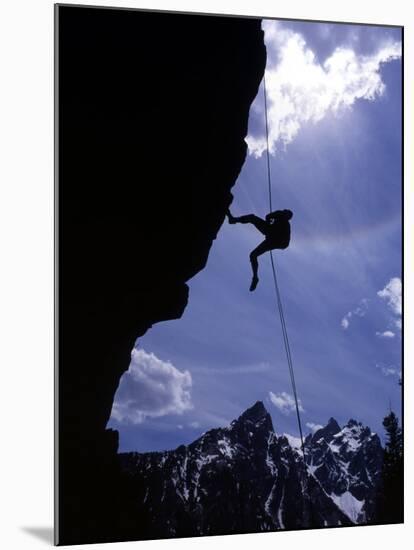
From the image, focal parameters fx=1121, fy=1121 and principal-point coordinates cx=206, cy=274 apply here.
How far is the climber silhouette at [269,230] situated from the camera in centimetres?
837

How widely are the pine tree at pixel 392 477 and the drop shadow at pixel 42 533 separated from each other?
2.51 m

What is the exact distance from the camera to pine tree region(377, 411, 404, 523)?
8.65 metres

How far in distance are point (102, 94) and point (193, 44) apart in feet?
2.60

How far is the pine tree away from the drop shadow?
98.9 inches

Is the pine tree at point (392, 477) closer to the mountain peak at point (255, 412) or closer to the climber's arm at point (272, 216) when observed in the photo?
the mountain peak at point (255, 412)

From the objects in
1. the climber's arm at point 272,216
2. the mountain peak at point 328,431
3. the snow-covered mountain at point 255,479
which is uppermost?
the climber's arm at point 272,216

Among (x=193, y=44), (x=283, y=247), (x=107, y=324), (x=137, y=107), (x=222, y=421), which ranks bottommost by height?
(x=222, y=421)

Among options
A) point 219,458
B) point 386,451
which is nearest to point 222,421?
point 219,458

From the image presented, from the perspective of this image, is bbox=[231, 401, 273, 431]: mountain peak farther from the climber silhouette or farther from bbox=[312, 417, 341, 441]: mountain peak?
the climber silhouette

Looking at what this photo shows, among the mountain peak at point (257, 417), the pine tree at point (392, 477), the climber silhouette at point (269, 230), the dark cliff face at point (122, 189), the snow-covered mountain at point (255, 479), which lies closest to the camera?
the dark cliff face at point (122, 189)

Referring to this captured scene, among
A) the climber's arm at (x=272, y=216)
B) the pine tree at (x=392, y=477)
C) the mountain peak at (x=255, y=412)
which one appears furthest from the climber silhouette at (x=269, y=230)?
the pine tree at (x=392, y=477)

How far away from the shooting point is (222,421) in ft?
27.0

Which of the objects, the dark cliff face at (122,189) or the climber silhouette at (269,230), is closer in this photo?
the dark cliff face at (122,189)

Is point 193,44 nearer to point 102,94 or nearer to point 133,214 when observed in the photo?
point 102,94
